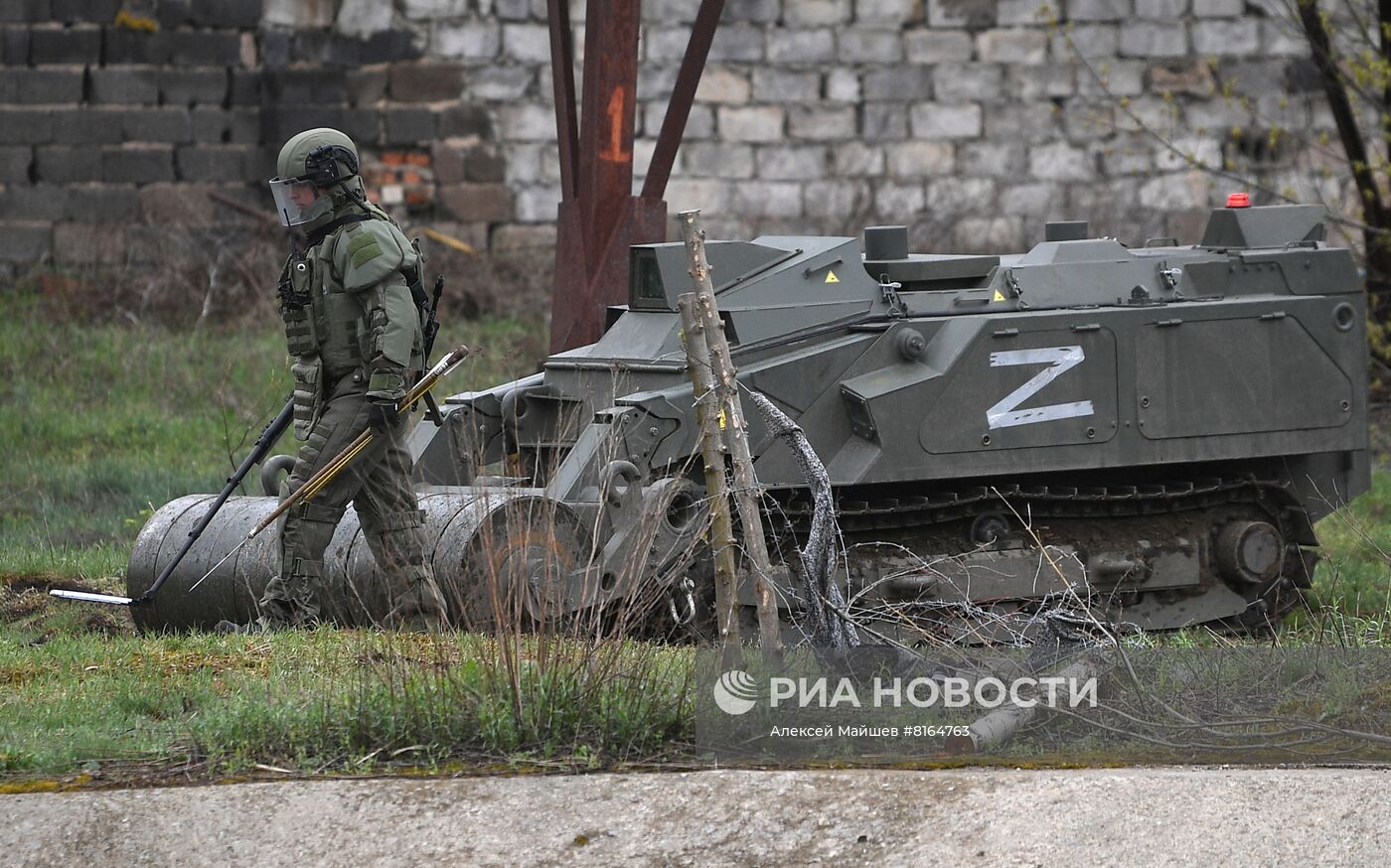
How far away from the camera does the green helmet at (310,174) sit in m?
7.35

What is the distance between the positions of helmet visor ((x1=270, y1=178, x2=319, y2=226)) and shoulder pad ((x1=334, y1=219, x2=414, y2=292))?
200 mm

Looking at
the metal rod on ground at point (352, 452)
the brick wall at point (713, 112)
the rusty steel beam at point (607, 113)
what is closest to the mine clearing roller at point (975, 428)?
the metal rod on ground at point (352, 452)

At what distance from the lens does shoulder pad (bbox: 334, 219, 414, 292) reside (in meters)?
7.25

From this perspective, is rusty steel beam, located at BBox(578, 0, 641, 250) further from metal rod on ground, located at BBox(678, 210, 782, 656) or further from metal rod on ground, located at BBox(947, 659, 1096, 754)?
metal rod on ground, located at BBox(947, 659, 1096, 754)

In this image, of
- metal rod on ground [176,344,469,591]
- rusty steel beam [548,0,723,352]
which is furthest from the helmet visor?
rusty steel beam [548,0,723,352]

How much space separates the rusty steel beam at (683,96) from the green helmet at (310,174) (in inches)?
142

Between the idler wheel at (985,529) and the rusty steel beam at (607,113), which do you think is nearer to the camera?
the idler wheel at (985,529)

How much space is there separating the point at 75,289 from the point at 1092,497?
10656 mm

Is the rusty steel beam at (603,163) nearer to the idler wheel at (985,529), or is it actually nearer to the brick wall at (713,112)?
the idler wheel at (985,529)

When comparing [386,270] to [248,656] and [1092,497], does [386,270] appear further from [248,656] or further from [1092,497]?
[1092,497]

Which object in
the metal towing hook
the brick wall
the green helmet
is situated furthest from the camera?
the brick wall

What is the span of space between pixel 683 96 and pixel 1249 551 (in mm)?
4233

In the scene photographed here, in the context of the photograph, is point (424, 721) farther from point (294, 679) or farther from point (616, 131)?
point (616, 131)

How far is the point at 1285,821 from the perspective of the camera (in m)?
4.93
